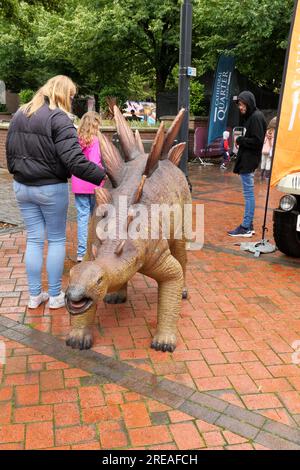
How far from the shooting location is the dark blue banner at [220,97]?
51.8ft

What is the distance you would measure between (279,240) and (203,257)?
102 cm

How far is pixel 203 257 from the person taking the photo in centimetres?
633

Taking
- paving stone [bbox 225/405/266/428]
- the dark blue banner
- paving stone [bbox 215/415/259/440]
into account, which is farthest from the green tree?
paving stone [bbox 215/415/259/440]

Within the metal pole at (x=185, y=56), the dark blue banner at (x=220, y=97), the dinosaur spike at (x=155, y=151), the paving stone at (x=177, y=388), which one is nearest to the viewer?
the paving stone at (x=177, y=388)

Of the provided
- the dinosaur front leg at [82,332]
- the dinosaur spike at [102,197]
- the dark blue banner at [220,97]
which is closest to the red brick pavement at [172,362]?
the dinosaur front leg at [82,332]

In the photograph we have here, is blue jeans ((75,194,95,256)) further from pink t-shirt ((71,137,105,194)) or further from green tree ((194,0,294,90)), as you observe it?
green tree ((194,0,294,90))

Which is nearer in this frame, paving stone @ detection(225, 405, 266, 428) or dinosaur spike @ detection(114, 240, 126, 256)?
paving stone @ detection(225, 405, 266, 428)

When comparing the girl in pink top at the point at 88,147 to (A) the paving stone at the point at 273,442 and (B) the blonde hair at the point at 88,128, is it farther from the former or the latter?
(A) the paving stone at the point at 273,442

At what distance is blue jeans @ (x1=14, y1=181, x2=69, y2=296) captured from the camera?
13.6 ft

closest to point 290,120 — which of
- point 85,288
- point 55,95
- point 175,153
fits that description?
point 175,153

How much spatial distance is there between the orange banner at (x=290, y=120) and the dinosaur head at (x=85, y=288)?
11.8 ft

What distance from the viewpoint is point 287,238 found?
6.15 m

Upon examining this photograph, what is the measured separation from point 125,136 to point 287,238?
2.97 m

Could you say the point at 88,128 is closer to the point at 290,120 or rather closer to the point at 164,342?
the point at 290,120
